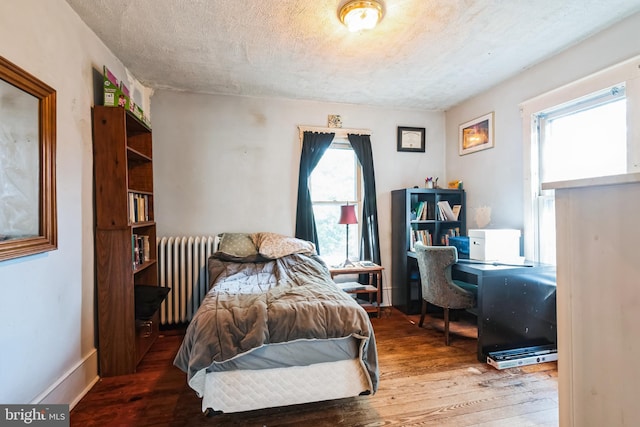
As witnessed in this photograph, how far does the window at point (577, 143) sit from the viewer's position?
83.3 inches

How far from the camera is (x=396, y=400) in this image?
6.03 feet

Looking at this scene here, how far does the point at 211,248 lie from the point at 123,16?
6.61 feet

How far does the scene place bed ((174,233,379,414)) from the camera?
1498 mm

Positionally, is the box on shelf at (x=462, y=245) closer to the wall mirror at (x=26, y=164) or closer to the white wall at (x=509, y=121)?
the white wall at (x=509, y=121)

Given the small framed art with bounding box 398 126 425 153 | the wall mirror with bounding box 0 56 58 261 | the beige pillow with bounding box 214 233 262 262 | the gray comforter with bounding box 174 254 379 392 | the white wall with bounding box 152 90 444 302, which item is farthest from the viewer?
Answer: the small framed art with bounding box 398 126 425 153

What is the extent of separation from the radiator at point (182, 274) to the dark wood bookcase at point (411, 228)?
218 cm

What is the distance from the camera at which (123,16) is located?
1.94m

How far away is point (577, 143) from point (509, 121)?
2.25 ft

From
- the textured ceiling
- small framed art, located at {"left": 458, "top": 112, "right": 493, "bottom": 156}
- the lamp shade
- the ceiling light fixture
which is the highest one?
the textured ceiling

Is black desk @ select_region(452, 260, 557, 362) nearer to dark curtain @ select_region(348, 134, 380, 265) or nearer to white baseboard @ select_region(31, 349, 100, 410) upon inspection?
dark curtain @ select_region(348, 134, 380, 265)

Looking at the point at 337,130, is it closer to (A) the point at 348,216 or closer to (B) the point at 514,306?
(A) the point at 348,216

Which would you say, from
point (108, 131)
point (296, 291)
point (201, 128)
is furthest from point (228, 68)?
point (296, 291)

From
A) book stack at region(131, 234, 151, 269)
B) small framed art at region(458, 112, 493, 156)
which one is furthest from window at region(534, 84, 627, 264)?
book stack at region(131, 234, 151, 269)

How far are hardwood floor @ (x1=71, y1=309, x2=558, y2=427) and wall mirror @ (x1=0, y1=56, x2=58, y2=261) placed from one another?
1078mm
